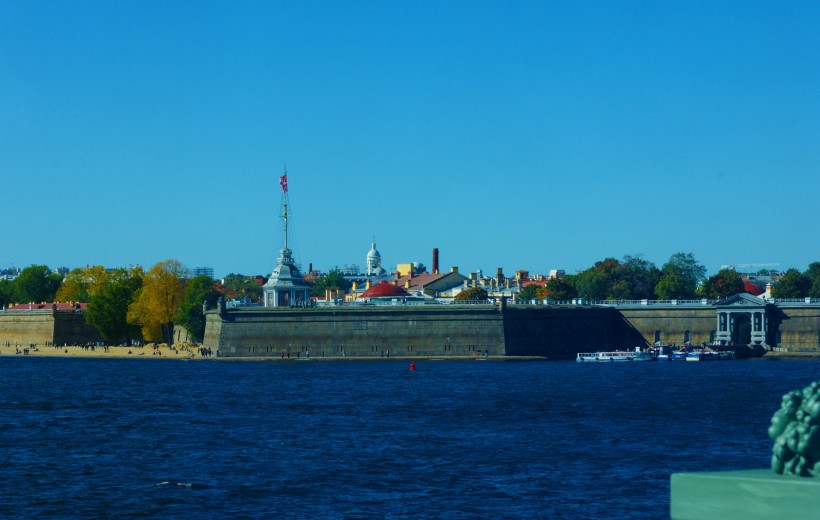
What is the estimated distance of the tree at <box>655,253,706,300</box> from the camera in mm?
105062

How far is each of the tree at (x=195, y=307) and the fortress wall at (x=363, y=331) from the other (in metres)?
8.82

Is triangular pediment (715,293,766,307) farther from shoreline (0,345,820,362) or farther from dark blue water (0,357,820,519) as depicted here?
dark blue water (0,357,820,519)

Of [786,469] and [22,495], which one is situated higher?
[786,469]

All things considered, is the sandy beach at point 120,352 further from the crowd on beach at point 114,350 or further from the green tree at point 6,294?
the green tree at point 6,294

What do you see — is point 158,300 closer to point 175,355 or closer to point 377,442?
point 175,355

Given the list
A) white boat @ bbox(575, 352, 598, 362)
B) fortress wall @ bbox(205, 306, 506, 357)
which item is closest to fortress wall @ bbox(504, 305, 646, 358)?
fortress wall @ bbox(205, 306, 506, 357)

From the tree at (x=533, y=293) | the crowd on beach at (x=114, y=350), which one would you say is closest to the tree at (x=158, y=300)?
the crowd on beach at (x=114, y=350)

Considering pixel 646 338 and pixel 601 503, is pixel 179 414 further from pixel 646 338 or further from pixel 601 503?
pixel 646 338

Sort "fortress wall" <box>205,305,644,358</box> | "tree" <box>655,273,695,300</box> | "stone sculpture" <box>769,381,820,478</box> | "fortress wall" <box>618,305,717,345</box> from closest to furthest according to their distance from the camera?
"stone sculpture" <box>769,381,820,478</box> → "fortress wall" <box>205,305,644,358</box> → "fortress wall" <box>618,305,717,345</box> → "tree" <box>655,273,695,300</box>

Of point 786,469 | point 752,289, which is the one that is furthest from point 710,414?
point 752,289

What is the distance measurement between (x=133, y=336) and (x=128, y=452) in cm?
7112

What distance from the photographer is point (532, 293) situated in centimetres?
12062

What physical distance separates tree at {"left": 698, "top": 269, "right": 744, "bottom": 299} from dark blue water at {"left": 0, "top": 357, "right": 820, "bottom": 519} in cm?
3969

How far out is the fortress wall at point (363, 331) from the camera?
3253 inches
